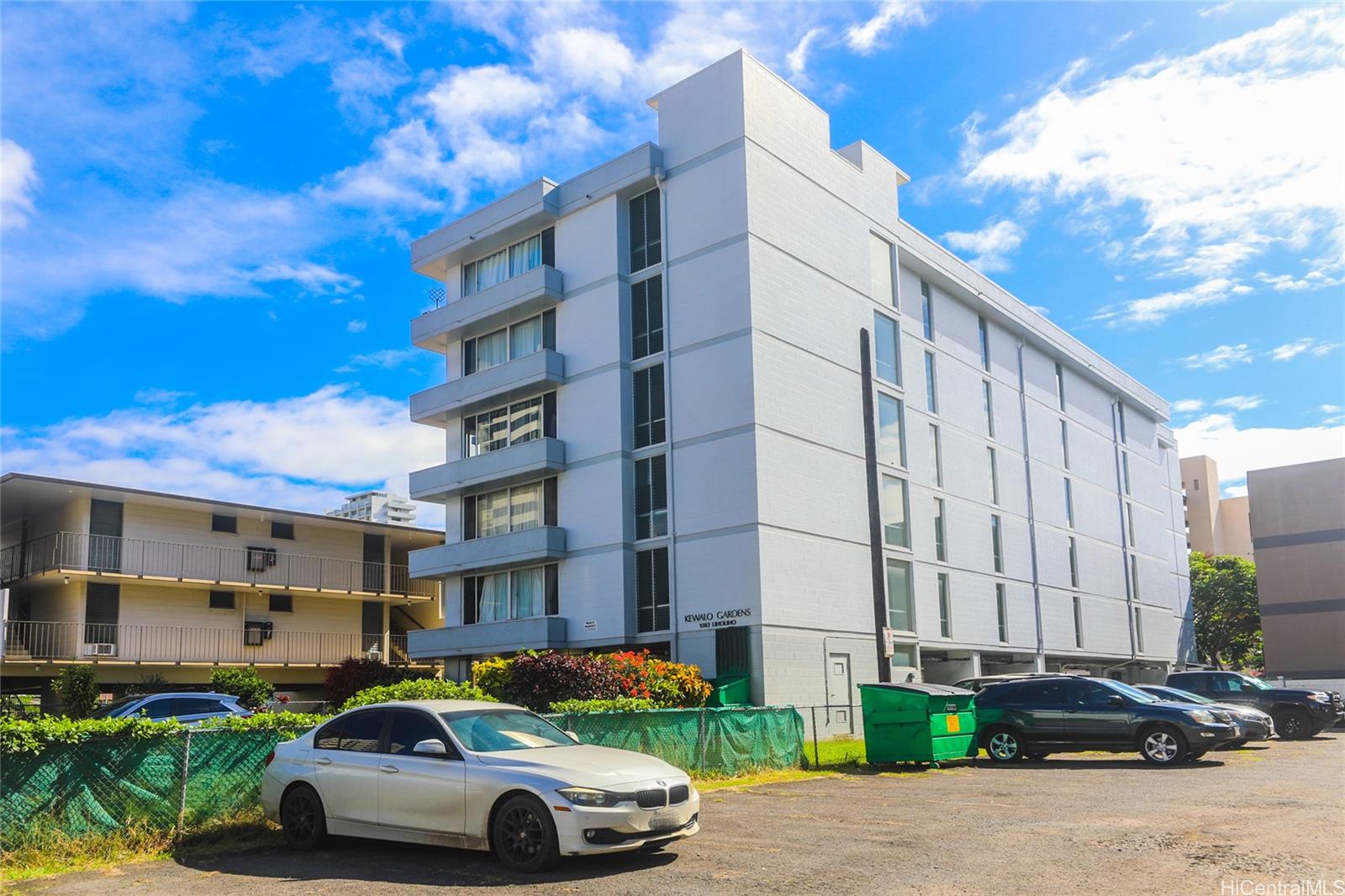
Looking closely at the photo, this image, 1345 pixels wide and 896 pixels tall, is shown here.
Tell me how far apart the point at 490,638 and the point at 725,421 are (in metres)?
10.6

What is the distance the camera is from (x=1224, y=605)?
78438 millimetres

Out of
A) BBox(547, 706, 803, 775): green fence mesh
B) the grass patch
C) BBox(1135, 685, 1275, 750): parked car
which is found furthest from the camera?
BBox(1135, 685, 1275, 750): parked car

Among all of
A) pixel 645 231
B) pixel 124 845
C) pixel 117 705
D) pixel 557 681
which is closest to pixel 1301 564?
pixel 645 231

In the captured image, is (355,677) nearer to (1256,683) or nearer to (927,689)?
(927,689)

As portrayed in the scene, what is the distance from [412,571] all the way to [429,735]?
28.0 meters

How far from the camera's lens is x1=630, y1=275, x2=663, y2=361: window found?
34.4m

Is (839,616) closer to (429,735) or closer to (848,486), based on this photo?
(848,486)

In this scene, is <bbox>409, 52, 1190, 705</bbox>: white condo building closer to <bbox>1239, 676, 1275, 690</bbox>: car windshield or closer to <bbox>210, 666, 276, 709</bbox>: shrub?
<bbox>210, 666, 276, 709</bbox>: shrub

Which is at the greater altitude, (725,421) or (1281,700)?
(725,421)

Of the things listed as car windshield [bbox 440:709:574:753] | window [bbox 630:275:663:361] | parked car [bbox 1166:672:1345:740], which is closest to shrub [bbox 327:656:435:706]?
window [bbox 630:275:663:361]

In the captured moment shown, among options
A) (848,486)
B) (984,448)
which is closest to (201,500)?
(848,486)

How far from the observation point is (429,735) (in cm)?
1148

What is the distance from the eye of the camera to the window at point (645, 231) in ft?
115

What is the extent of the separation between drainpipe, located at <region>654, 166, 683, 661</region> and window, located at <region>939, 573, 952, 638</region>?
35.8ft
